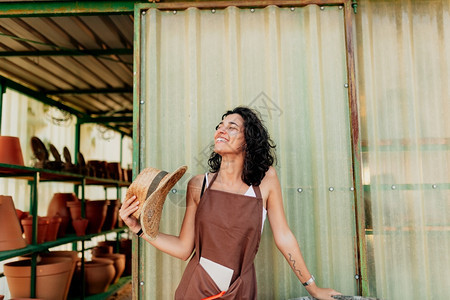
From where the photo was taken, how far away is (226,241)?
184 centimetres

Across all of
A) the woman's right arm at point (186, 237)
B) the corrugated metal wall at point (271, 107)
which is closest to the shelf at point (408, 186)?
the corrugated metal wall at point (271, 107)

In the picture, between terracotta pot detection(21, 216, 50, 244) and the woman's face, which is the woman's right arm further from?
terracotta pot detection(21, 216, 50, 244)

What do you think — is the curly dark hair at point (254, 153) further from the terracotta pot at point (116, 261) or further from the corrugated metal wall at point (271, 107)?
the terracotta pot at point (116, 261)

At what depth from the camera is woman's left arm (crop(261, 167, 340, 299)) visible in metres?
1.95

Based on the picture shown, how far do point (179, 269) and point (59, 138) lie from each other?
5523 mm

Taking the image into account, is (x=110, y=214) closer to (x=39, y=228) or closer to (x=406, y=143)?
(x=39, y=228)

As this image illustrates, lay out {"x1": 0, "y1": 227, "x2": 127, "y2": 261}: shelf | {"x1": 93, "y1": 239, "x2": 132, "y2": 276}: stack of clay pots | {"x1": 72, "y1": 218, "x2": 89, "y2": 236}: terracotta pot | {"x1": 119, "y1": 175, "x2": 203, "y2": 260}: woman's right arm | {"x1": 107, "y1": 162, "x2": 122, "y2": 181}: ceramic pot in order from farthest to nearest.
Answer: {"x1": 107, "y1": 162, "x2": 122, "y2": 181}: ceramic pot, {"x1": 93, "y1": 239, "x2": 132, "y2": 276}: stack of clay pots, {"x1": 72, "y1": 218, "x2": 89, "y2": 236}: terracotta pot, {"x1": 0, "y1": 227, "x2": 127, "y2": 261}: shelf, {"x1": 119, "y1": 175, "x2": 203, "y2": 260}: woman's right arm

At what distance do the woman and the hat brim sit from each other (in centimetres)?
8

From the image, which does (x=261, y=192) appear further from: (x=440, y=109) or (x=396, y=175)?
(x=440, y=109)

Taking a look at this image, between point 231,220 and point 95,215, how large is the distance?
2.95 metres

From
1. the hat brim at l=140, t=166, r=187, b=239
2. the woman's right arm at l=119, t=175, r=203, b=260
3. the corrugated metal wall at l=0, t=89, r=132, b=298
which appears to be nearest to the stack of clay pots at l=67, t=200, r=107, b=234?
the corrugated metal wall at l=0, t=89, r=132, b=298

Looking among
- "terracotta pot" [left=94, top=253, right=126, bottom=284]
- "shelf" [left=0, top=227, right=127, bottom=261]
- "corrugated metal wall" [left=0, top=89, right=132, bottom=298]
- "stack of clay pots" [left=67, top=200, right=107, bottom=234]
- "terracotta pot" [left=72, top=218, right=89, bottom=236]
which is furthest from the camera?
"corrugated metal wall" [left=0, top=89, right=132, bottom=298]

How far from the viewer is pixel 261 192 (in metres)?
1.95

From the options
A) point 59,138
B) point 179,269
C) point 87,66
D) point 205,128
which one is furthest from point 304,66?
point 59,138
